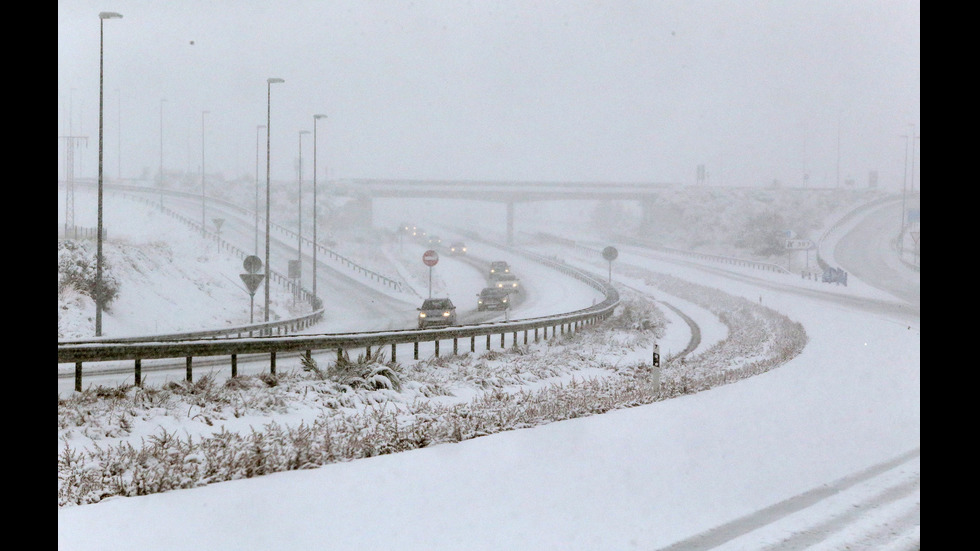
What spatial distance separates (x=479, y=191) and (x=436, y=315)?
7170cm

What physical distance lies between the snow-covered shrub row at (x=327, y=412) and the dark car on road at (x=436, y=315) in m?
12.0

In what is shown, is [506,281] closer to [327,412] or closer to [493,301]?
[493,301]

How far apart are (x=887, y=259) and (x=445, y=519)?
80998 mm

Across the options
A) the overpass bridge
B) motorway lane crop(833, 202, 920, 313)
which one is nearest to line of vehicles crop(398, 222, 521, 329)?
motorway lane crop(833, 202, 920, 313)

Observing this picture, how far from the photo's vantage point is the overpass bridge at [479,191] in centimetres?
10444

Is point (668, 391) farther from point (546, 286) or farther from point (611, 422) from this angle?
point (546, 286)

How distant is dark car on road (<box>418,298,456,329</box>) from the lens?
115 feet

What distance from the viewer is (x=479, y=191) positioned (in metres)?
106

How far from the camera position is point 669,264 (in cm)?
8306

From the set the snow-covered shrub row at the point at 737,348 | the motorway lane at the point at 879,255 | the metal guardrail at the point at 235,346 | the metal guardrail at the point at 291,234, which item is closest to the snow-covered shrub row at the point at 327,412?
the snow-covered shrub row at the point at 737,348

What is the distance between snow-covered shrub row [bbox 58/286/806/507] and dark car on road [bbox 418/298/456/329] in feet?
39.5

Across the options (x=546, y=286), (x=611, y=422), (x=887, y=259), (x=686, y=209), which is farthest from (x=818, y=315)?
(x=686, y=209)

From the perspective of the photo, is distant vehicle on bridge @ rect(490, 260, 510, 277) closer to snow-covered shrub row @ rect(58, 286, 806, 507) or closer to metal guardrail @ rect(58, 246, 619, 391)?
metal guardrail @ rect(58, 246, 619, 391)
